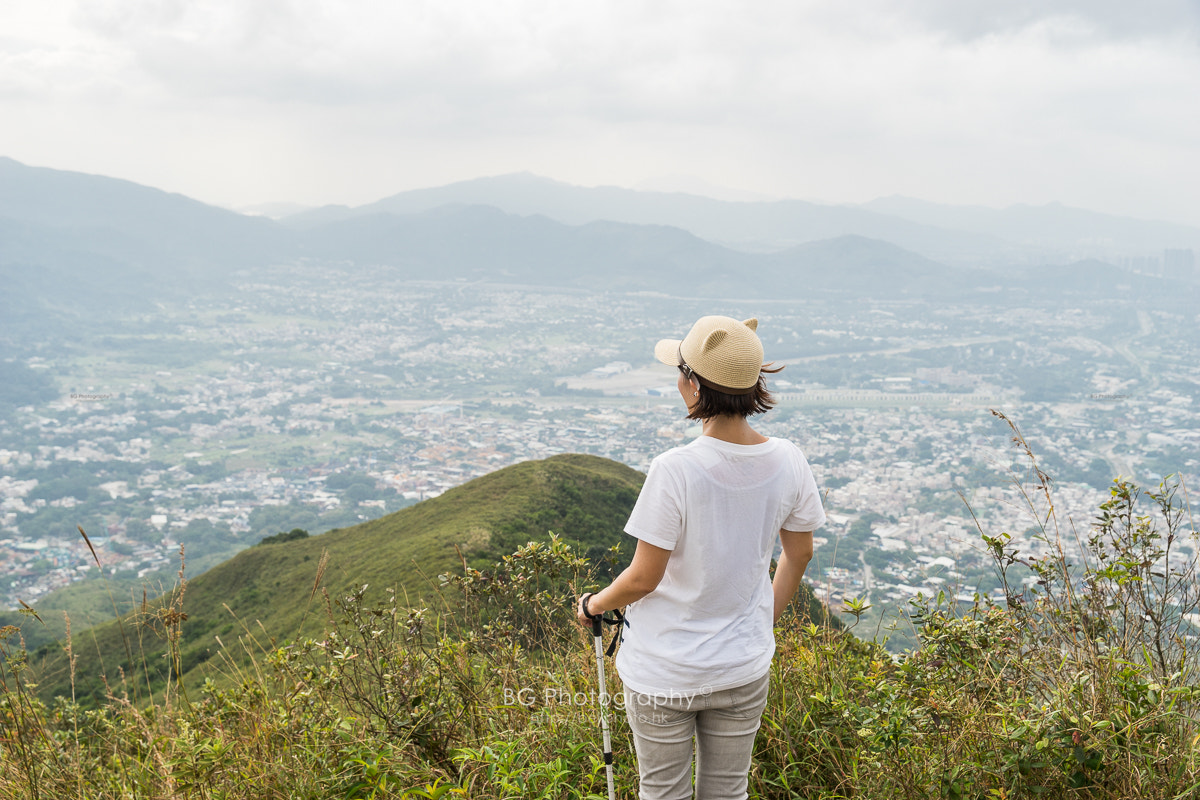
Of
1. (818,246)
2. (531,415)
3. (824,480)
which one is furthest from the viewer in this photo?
(818,246)

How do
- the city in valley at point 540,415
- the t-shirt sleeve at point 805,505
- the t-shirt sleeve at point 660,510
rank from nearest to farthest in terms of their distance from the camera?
the t-shirt sleeve at point 660,510 → the t-shirt sleeve at point 805,505 → the city in valley at point 540,415

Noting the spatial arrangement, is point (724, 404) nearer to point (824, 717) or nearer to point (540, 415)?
point (824, 717)

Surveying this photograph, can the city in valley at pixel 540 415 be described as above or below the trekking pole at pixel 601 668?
below

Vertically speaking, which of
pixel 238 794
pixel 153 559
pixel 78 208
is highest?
pixel 78 208

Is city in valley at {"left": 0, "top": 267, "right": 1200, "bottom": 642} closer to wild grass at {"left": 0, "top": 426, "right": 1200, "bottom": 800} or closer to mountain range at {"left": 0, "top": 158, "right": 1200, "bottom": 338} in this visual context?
wild grass at {"left": 0, "top": 426, "right": 1200, "bottom": 800}

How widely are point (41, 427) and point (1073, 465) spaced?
310 ft

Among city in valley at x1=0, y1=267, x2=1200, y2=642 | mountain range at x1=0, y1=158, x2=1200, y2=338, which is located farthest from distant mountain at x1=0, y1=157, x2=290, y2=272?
city in valley at x1=0, y1=267, x2=1200, y2=642

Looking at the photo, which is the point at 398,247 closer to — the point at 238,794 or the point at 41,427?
the point at 41,427

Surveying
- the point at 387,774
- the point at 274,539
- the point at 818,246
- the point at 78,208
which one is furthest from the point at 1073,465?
the point at 78,208

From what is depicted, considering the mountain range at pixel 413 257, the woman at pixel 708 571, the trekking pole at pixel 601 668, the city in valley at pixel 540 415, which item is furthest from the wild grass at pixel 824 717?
the mountain range at pixel 413 257

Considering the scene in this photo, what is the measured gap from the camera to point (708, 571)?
5.64 feet

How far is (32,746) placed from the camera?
2699 mm

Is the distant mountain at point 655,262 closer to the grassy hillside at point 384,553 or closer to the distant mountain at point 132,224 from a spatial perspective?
the distant mountain at point 132,224

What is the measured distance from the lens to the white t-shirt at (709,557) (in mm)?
1671
